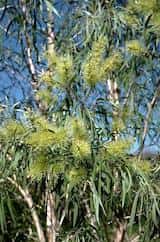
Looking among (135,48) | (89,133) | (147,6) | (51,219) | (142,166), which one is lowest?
(51,219)

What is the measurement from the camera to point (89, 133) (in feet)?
5.61

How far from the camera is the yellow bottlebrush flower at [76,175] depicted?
5.05 ft

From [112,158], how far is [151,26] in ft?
1.89

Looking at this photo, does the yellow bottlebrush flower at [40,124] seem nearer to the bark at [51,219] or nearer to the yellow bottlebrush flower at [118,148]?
the yellow bottlebrush flower at [118,148]

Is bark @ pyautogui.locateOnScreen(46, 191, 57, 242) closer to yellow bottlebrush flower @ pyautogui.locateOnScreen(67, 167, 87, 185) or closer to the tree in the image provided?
the tree

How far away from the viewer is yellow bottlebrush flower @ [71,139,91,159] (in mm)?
1471

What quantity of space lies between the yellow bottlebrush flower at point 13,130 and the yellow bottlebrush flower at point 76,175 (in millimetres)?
198

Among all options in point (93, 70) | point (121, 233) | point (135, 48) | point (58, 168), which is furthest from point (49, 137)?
point (121, 233)

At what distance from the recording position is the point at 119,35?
86.1 inches

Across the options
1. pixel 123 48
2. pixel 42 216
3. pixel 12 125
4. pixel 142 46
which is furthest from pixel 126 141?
pixel 42 216

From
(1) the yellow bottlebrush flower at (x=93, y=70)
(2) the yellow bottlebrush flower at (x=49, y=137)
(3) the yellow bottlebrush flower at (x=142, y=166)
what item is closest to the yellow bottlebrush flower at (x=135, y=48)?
(1) the yellow bottlebrush flower at (x=93, y=70)

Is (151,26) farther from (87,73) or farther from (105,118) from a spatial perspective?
(87,73)

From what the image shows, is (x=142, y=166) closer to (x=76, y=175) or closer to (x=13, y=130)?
(x=76, y=175)

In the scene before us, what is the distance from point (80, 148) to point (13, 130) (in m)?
0.25
